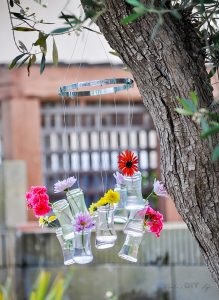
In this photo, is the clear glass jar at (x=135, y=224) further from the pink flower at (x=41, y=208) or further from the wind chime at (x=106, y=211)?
the pink flower at (x=41, y=208)

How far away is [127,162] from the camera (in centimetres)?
288

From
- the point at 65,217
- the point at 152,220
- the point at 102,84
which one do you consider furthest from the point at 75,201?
the point at 102,84

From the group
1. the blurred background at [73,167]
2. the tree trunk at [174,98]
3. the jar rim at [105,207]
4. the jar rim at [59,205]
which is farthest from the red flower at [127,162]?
the blurred background at [73,167]

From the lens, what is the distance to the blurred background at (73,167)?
6859 millimetres

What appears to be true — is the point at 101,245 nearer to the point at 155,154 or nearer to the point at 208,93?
the point at 208,93

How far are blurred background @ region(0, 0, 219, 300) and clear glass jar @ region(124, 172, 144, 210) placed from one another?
11.6ft

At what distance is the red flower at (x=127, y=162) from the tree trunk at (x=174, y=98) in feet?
1.90

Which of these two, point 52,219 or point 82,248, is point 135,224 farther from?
point 52,219

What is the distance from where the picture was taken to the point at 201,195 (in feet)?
7.34

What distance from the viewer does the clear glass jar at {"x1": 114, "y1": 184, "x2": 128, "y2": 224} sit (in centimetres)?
298

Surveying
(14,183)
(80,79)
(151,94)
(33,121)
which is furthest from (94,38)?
(151,94)

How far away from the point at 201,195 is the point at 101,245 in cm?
77

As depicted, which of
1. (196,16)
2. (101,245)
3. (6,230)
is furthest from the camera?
(6,230)

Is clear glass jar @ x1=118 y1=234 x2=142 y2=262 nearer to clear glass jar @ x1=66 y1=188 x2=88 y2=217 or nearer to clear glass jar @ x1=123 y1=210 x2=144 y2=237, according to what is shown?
clear glass jar @ x1=123 y1=210 x2=144 y2=237
